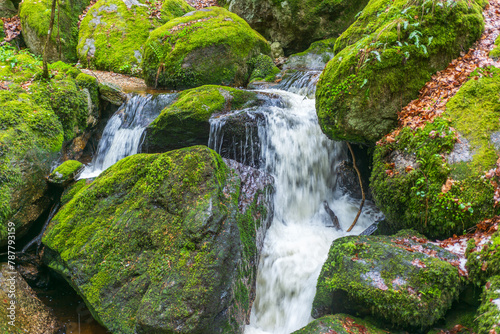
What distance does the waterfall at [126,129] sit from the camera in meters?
6.89

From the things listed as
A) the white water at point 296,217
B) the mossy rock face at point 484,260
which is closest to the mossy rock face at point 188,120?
the white water at point 296,217

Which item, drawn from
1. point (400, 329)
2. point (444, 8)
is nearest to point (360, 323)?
point (400, 329)

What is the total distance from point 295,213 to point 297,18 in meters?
9.02

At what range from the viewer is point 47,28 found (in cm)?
1164

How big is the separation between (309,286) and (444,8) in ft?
15.1

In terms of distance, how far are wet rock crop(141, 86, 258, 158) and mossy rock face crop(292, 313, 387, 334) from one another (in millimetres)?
4092

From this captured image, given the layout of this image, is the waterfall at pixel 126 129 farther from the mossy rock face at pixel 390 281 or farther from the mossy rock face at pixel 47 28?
Answer: the mossy rock face at pixel 47 28

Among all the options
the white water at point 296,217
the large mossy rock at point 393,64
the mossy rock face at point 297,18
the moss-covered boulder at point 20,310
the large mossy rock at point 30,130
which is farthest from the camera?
the mossy rock face at point 297,18

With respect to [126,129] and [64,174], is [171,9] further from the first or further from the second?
[64,174]

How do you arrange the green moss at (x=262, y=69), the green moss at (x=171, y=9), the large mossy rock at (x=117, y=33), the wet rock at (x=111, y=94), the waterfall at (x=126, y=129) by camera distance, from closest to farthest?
the waterfall at (x=126, y=129) < the wet rock at (x=111, y=94) < the green moss at (x=262, y=69) < the large mossy rock at (x=117, y=33) < the green moss at (x=171, y=9)

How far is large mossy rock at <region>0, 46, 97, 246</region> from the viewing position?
4.82 m

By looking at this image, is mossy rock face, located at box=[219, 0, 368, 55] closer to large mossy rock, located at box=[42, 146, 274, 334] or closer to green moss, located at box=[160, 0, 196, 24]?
green moss, located at box=[160, 0, 196, 24]

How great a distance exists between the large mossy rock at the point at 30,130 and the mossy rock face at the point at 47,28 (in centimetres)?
513

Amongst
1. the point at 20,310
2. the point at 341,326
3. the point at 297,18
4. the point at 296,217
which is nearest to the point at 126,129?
the point at 20,310
